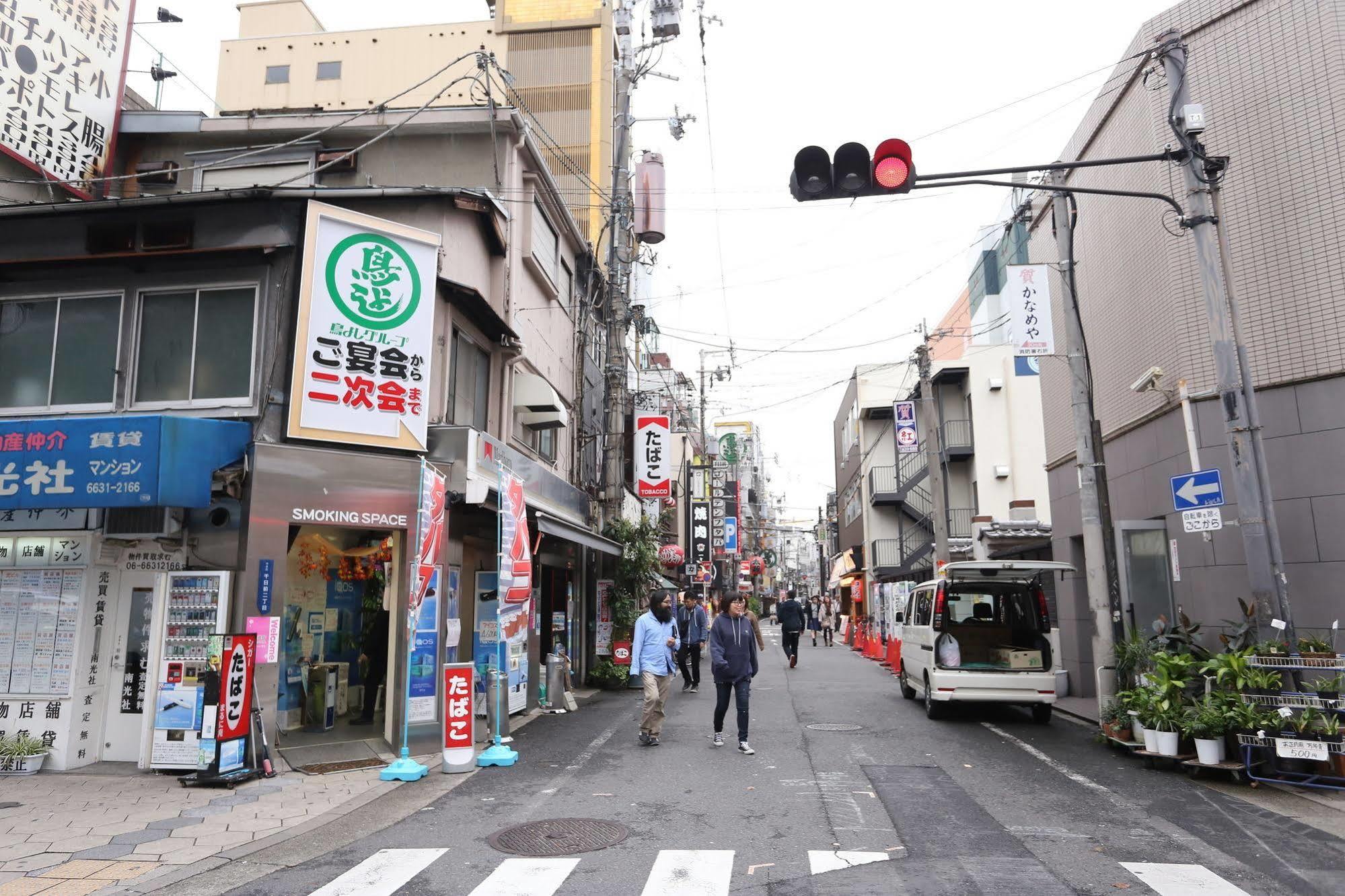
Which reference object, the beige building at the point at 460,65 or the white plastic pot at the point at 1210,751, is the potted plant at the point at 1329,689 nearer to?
the white plastic pot at the point at 1210,751

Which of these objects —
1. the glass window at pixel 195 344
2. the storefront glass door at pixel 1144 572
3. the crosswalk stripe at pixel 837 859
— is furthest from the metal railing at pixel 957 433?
the crosswalk stripe at pixel 837 859

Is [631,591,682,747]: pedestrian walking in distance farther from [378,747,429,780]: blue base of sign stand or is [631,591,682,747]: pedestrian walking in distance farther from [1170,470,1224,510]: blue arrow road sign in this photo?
[1170,470,1224,510]: blue arrow road sign

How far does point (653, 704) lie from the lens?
10906 mm

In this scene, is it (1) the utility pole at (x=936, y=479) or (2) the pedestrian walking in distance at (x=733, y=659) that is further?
(1) the utility pole at (x=936, y=479)

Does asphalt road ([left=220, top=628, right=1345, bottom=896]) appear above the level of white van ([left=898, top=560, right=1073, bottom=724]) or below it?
below

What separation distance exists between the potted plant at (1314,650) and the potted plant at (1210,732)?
3.22 feet

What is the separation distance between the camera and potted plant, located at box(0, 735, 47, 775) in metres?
9.50

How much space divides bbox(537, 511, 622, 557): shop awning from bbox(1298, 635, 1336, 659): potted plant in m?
9.64

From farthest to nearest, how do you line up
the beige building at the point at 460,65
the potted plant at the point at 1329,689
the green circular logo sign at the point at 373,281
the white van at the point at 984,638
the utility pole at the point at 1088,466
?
the beige building at the point at 460,65 → the white van at the point at 984,638 → the utility pole at the point at 1088,466 → the green circular logo sign at the point at 373,281 → the potted plant at the point at 1329,689

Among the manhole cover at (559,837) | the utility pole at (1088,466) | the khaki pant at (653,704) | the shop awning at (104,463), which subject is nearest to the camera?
the manhole cover at (559,837)

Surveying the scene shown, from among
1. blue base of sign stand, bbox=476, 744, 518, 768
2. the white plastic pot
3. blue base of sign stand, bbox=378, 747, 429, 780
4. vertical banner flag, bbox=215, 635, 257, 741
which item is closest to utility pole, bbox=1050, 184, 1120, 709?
the white plastic pot

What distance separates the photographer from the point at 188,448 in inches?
365

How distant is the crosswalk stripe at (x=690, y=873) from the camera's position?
5.32 metres

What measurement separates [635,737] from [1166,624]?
7.03 meters
